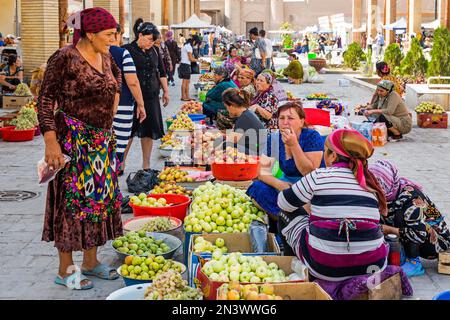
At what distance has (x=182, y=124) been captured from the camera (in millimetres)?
9992

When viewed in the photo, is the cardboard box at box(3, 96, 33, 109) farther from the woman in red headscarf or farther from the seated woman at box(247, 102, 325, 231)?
the woman in red headscarf

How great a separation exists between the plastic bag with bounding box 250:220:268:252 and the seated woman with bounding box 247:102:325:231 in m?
0.50

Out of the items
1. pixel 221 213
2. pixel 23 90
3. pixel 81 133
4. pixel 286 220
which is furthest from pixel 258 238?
pixel 23 90

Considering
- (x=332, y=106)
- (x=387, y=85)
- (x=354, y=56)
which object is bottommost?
(x=332, y=106)

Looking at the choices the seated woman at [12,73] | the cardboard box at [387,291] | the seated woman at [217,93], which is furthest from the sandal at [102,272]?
the seated woman at [12,73]

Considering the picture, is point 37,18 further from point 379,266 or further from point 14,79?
point 379,266

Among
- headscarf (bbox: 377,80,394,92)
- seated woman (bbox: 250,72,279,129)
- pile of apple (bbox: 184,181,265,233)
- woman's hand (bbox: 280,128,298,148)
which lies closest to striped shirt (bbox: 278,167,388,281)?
woman's hand (bbox: 280,128,298,148)

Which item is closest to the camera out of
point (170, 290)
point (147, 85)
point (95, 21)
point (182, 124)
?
point (170, 290)

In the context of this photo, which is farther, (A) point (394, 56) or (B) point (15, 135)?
(A) point (394, 56)

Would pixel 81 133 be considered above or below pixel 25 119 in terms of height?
above

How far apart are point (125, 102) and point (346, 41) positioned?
47.4 metres

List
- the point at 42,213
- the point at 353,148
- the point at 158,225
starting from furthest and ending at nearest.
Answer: the point at 42,213, the point at 158,225, the point at 353,148

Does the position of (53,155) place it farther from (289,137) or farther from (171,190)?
(171,190)

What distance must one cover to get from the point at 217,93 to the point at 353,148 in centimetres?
568
